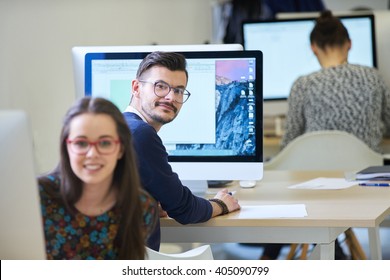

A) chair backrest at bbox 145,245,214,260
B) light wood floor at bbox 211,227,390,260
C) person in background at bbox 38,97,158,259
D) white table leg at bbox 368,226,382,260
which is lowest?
light wood floor at bbox 211,227,390,260

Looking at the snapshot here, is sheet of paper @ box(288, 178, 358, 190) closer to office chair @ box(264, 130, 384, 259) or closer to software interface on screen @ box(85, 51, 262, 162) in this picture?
software interface on screen @ box(85, 51, 262, 162)

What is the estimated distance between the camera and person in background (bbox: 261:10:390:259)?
3045 mm

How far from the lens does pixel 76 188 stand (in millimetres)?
1385

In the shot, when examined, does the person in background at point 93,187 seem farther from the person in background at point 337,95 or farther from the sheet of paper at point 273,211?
the person in background at point 337,95

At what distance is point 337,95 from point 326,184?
2.39 feet

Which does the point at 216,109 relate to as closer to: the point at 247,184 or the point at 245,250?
the point at 247,184

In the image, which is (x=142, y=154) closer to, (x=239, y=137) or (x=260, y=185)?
(x=239, y=137)

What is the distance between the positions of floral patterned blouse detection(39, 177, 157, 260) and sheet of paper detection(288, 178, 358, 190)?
0.96 m

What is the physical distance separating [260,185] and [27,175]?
3.95 feet

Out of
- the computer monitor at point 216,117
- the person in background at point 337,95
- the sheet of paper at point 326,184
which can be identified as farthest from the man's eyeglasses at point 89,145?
the person in background at point 337,95

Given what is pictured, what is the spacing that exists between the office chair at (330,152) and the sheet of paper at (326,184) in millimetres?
368

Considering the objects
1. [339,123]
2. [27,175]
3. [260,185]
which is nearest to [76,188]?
[27,175]

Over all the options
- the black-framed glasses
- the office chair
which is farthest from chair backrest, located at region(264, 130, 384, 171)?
the black-framed glasses

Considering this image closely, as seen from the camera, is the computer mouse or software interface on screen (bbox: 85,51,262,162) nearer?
software interface on screen (bbox: 85,51,262,162)
